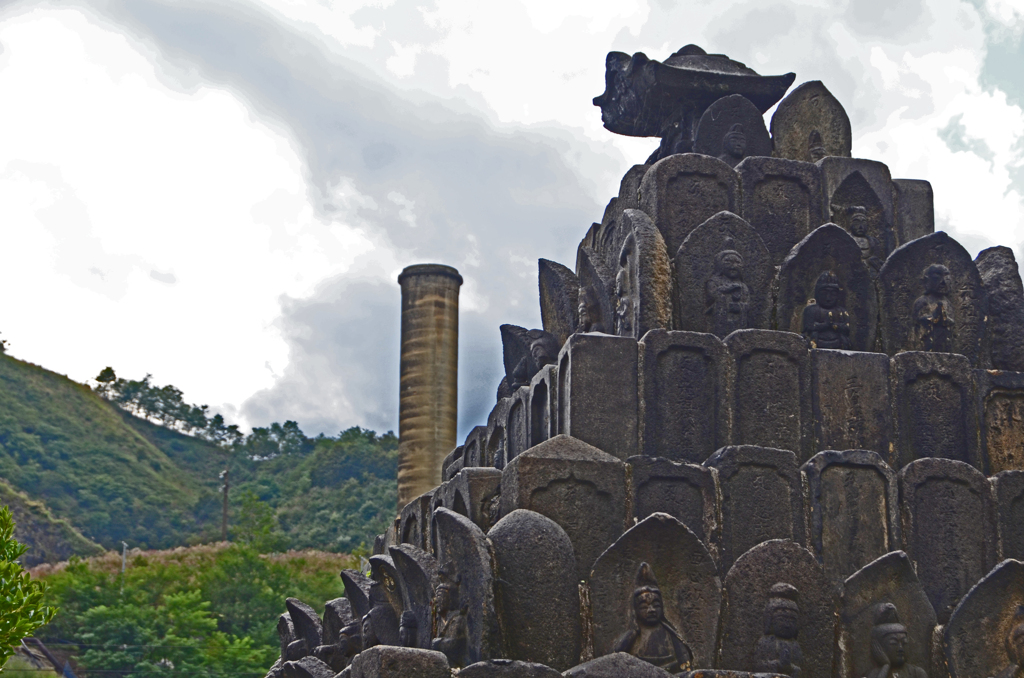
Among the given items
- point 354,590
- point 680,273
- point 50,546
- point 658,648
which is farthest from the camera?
point 50,546

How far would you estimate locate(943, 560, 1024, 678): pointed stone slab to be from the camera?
588cm

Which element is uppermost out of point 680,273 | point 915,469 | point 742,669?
point 680,273

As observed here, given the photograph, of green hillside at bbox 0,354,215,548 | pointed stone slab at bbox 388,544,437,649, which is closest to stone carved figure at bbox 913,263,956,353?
pointed stone slab at bbox 388,544,437,649

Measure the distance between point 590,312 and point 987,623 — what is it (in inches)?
126

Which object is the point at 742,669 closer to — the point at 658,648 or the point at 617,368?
the point at 658,648

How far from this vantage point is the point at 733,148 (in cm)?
803

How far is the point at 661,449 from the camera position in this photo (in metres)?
6.34

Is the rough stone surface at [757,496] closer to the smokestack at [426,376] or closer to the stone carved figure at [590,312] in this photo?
the stone carved figure at [590,312]

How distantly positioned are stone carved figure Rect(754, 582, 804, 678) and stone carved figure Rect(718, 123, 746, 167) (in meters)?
3.50

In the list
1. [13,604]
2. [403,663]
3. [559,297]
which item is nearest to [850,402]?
[559,297]

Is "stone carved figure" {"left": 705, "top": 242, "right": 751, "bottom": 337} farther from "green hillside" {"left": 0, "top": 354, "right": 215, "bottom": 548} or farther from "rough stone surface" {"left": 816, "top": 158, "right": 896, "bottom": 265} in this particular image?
"green hillside" {"left": 0, "top": 354, "right": 215, "bottom": 548}

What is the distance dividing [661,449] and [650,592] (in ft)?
3.34

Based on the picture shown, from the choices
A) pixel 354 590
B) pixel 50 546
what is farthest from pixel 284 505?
pixel 354 590

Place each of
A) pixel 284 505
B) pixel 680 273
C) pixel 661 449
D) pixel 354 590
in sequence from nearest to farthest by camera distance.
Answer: pixel 661 449 < pixel 680 273 < pixel 354 590 < pixel 284 505
